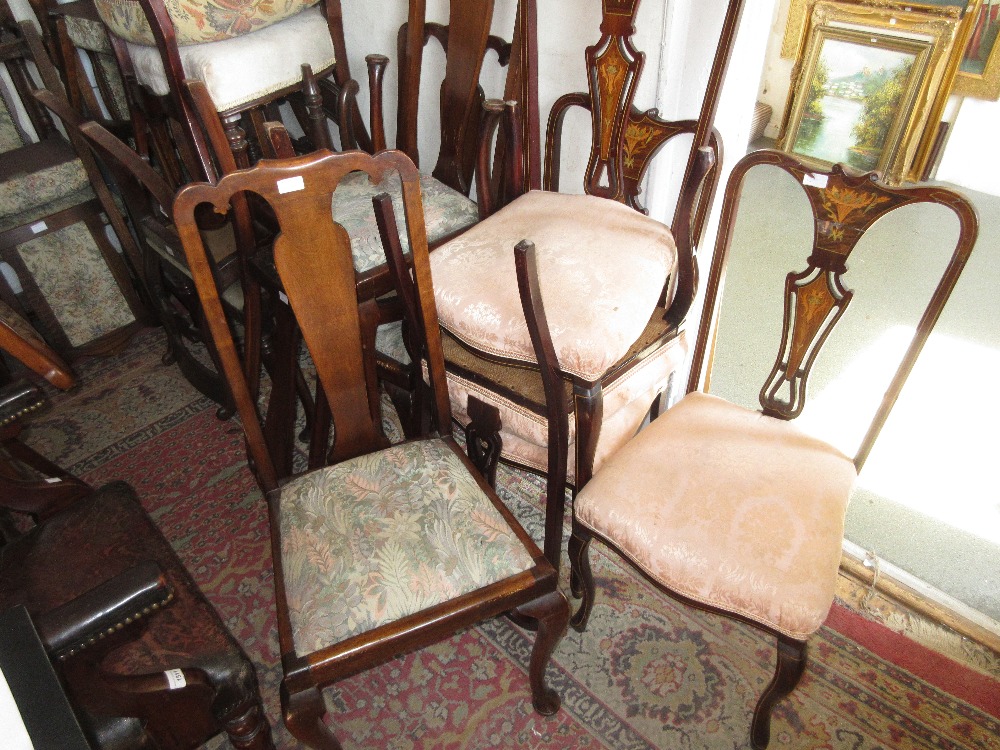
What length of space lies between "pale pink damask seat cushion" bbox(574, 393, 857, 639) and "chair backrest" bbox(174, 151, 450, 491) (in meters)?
0.43

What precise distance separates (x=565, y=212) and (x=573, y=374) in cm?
45

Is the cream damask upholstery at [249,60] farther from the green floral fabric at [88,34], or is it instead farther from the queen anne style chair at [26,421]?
the queen anne style chair at [26,421]

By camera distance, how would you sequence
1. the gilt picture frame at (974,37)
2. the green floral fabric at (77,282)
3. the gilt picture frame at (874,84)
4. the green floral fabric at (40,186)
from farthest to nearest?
the gilt picture frame at (874,84) → the gilt picture frame at (974,37) → the green floral fabric at (77,282) → the green floral fabric at (40,186)

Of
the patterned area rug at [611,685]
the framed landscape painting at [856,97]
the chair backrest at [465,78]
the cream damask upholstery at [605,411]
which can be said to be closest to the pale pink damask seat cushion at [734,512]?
the cream damask upholstery at [605,411]

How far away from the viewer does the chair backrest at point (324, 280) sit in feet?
3.53

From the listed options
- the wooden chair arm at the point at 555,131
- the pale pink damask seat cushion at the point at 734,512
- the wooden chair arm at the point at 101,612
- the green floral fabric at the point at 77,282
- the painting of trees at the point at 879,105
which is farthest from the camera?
the painting of trees at the point at 879,105

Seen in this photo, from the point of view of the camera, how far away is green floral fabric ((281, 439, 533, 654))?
1099 mm

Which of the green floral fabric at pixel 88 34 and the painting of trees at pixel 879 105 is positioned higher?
the green floral fabric at pixel 88 34

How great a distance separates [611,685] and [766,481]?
0.61 metres

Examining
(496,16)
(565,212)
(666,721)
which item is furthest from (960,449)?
(496,16)

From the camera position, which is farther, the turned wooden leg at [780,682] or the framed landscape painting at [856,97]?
the framed landscape painting at [856,97]

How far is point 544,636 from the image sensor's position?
1.27 metres

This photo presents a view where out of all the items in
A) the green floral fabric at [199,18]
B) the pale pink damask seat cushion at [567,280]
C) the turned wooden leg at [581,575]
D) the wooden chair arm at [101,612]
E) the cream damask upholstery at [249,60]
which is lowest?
the turned wooden leg at [581,575]

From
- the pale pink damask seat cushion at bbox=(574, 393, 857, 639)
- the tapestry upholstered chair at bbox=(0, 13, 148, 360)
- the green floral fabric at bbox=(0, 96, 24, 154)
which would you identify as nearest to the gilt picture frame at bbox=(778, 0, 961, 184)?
the pale pink damask seat cushion at bbox=(574, 393, 857, 639)
